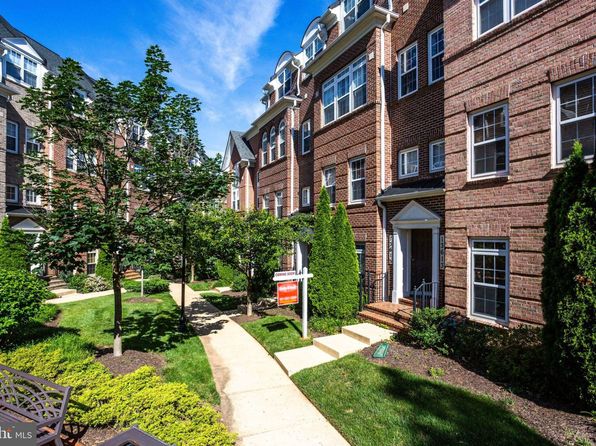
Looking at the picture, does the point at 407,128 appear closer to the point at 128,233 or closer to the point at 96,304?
the point at 128,233

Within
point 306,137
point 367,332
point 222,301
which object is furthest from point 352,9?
point 222,301

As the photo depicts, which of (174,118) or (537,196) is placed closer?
(537,196)

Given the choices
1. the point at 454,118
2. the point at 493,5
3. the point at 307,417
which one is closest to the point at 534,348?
the point at 307,417

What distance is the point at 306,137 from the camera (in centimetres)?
1727

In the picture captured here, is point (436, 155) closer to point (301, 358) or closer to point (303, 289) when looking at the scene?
point (303, 289)

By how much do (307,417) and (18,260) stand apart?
1706 centimetres

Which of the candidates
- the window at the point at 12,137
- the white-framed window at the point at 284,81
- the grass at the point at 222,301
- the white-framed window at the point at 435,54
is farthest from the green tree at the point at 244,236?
the window at the point at 12,137

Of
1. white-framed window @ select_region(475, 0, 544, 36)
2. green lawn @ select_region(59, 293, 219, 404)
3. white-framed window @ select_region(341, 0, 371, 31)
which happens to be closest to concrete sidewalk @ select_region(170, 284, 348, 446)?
green lawn @ select_region(59, 293, 219, 404)

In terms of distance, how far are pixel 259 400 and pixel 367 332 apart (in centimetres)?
371

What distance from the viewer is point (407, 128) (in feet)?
35.6

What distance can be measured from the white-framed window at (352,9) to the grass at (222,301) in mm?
12410

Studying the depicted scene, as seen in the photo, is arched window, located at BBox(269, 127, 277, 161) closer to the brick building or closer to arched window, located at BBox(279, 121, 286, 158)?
arched window, located at BBox(279, 121, 286, 158)

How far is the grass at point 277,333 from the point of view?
8.70m

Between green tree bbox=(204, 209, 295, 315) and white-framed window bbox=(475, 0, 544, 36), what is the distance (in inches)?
320
